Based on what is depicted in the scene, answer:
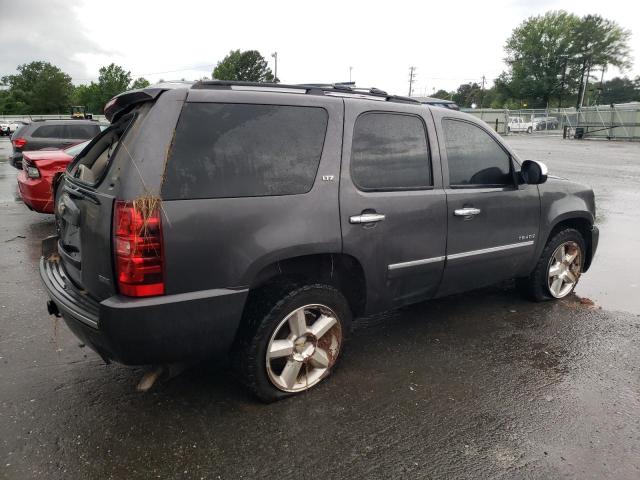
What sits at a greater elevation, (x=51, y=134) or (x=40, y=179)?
(x=51, y=134)

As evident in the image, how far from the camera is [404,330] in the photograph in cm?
414

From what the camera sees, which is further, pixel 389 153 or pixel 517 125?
pixel 517 125

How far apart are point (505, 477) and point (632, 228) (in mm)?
7116

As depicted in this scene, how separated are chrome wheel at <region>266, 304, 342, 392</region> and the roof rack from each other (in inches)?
53.4

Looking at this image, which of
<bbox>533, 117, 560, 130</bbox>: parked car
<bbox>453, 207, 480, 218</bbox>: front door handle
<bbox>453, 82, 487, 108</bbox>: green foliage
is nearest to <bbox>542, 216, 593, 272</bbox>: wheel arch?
<bbox>453, 207, 480, 218</bbox>: front door handle

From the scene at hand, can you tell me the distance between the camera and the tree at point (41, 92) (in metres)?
73.4

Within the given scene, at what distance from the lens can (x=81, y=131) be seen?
13195 millimetres

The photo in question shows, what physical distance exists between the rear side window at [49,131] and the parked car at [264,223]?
11337 millimetres

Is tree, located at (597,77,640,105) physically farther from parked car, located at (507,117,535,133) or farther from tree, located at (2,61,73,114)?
tree, located at (2,61,73,114)

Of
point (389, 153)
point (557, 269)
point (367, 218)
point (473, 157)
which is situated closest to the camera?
point (367, 218)

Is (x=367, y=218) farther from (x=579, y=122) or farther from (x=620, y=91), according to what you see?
(x=620, y=91)

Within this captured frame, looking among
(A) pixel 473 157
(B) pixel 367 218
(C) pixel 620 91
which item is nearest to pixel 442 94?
(C) pixel 620 91

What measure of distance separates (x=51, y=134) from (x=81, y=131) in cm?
84

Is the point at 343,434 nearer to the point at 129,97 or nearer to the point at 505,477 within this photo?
the point at 505,477
